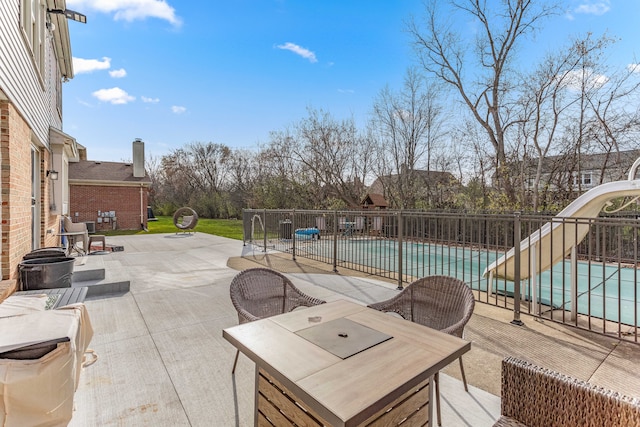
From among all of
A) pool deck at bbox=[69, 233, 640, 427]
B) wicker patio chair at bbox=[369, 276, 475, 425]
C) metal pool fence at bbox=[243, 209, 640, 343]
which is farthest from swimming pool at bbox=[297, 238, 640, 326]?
wicker patio chair at bbox=[369, 276, 475, 425]

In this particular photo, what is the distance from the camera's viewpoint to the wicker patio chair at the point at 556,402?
3.89 feet

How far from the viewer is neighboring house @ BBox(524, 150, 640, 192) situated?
9758 mm

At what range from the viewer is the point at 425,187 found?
50.9 feet

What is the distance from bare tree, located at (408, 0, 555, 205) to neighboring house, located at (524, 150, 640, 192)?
1065mm

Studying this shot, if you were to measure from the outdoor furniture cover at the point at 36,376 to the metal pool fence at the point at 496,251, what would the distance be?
4199 millimetres

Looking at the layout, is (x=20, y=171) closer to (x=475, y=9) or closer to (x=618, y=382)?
(x=618, y=382)

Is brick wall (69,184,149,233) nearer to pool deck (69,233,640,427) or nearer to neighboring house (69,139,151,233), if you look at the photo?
neighboring house (69,139,151,233)

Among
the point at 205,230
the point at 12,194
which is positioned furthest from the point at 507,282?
the point at 205,230

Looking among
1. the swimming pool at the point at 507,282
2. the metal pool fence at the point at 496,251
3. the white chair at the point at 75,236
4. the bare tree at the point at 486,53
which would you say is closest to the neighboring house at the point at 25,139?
the white chair at the point at 75,236

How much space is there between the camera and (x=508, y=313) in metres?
4.11

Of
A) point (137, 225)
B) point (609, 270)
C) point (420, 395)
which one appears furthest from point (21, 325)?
point (137, 225)

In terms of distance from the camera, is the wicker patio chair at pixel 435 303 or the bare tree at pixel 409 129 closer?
the wicker patio chair at pixel 435 303

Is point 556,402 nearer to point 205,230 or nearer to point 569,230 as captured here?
point 569,230

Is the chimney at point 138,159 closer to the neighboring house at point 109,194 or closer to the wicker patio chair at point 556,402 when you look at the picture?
the neighboring house at point 109,194
